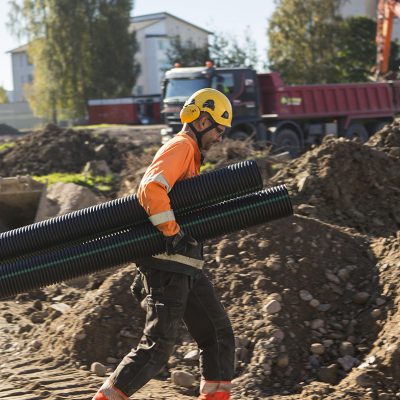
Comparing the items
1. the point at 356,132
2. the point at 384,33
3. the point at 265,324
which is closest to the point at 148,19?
the point at 384,33

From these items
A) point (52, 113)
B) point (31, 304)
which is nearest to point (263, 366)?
point (31, 304)

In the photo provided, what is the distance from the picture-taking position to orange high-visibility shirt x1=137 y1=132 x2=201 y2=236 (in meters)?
4.84

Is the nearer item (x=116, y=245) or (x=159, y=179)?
(x=159, y=179)

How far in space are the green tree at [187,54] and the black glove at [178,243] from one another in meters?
44.6

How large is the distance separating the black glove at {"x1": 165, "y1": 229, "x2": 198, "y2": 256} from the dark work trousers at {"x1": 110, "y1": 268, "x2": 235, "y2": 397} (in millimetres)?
185

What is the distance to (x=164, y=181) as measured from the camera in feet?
15.9

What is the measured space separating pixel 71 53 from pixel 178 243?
177 feet

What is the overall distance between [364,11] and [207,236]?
58.7 metres

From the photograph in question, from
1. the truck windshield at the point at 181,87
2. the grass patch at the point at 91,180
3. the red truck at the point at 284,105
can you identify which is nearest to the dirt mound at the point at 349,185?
the grass patch at the point at 91,180

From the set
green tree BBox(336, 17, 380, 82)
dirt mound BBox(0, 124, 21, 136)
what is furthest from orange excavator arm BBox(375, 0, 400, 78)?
dirt mound BBox(0, 124, 21, 136)

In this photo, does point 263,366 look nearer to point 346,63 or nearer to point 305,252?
point 305,252

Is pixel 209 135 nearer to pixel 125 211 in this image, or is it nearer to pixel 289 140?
pixel 125 211

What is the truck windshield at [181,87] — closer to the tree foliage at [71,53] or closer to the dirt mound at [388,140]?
the dirt mound at [388,140]

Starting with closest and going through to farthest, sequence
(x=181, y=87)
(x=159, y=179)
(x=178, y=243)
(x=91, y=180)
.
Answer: (x=159, y=179) < (x=178, y=243) < (x=91, y=180) < (x=181, y=87)
